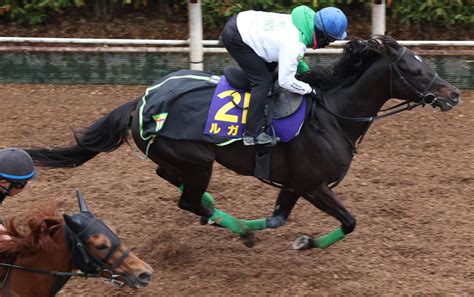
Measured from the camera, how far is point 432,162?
26.9 ft

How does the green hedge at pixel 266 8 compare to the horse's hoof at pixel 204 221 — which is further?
the green hedge at pixel 266 8

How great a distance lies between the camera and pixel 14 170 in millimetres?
4551

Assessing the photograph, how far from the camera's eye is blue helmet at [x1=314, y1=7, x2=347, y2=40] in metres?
6.03

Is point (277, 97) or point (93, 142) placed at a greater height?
point (277, 97)

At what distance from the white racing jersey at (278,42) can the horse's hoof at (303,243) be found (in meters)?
1.21

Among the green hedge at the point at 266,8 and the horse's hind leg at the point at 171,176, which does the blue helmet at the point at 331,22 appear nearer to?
the horse's hind leg at the point at 171,176

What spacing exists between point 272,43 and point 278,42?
0.07 meters

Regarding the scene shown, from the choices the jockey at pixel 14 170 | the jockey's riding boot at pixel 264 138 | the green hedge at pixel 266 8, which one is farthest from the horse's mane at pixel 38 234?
the green hedge at pixel 266 8

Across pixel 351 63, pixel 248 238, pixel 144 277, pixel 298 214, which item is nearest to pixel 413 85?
pixel 351 63

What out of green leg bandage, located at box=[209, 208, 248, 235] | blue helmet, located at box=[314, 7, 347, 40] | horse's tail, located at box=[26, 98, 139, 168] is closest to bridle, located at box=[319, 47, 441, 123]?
blue helmet, located at box=[314, 7, 347, 40]

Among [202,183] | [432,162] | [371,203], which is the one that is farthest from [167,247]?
[432,162]

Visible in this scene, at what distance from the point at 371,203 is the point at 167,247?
204 centimetres

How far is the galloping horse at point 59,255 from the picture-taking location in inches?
176

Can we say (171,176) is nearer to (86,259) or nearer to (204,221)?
(204,221)
